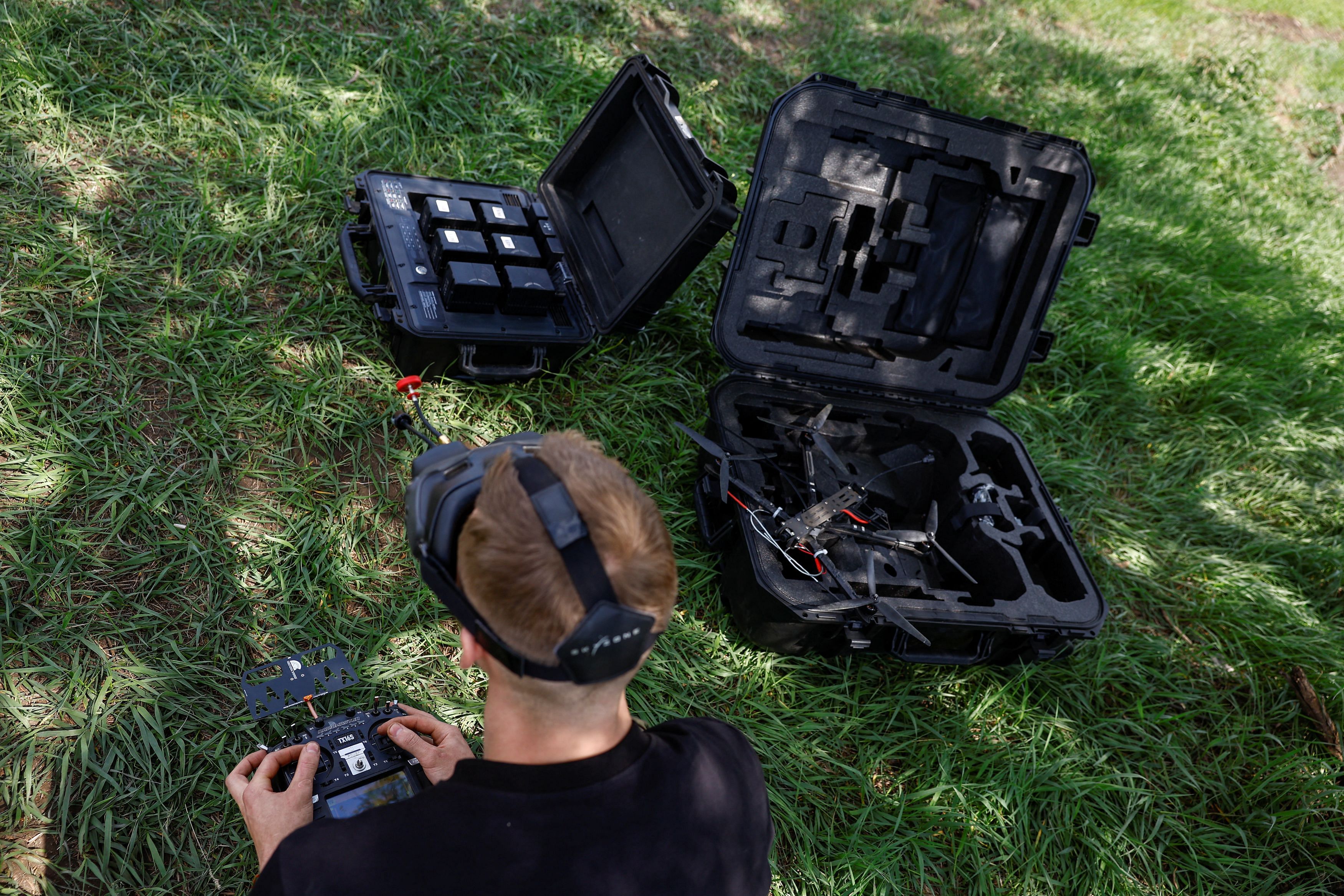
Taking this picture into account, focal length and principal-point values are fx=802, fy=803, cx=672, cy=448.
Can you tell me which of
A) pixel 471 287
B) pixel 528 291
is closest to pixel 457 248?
pixel 471 287

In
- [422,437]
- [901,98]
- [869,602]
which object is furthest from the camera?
[901,98]

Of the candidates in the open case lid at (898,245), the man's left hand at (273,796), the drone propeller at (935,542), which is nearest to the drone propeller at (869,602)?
the drone propeller at (935,542)

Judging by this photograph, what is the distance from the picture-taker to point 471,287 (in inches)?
124

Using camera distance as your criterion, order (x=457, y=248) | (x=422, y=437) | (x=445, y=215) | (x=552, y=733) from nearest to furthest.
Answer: (x=552, y=733), (x=422, y=437), (x=457, y=248), (x=445, y=215)

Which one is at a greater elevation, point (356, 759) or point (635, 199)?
point (635, 199)

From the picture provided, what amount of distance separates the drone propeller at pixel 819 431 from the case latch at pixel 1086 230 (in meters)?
1.31

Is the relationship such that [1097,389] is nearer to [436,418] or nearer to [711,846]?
[436,418]

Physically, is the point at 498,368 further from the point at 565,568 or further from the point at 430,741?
the point at 565,568

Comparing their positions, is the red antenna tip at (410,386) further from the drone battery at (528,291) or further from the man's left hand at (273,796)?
the man's left hand at (273,796)

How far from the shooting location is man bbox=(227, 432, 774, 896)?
1370mm

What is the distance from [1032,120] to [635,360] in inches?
171

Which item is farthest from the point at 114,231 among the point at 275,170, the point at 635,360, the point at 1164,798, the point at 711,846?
the point at 1164,798

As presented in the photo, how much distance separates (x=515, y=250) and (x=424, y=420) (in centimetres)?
113

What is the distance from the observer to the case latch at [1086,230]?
134 inches
